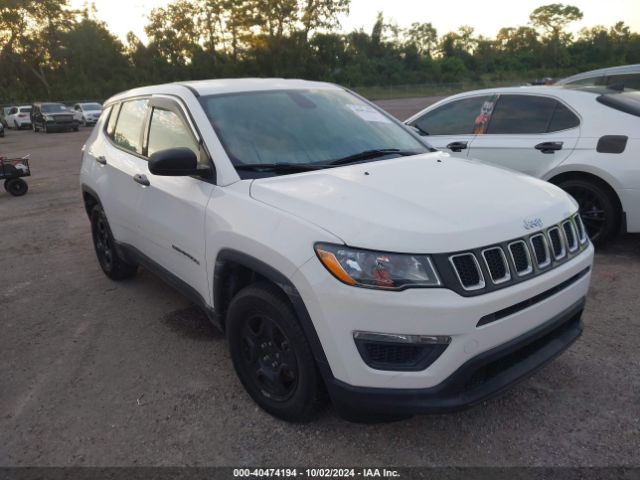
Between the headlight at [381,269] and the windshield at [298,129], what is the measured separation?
1000 millimetres

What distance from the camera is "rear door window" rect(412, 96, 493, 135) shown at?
18.9ft

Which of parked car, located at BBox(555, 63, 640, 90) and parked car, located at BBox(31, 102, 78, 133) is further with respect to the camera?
parked car, located at BBox(31, 102, 78, 133)

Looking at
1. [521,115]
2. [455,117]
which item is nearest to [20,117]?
[455,117]

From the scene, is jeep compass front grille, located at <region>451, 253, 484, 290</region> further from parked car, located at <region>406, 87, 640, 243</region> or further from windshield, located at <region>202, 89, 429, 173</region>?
parked car, located at <region>406, 87, 640, 243</region>

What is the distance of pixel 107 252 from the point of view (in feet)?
16.2

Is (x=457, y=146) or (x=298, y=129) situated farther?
(x=457, y=146)

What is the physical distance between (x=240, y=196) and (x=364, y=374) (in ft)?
3.72

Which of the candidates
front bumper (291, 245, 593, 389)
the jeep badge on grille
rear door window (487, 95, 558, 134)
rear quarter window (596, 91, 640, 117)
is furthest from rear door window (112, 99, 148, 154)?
rear quarter window (596, 91, 640, 117)

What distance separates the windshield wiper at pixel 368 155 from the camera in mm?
3096

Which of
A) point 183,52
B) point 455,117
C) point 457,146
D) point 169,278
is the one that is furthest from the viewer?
point 183,52

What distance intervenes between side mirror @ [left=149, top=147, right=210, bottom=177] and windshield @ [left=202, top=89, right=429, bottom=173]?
22 cm

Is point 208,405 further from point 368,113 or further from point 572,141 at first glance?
point 572,141

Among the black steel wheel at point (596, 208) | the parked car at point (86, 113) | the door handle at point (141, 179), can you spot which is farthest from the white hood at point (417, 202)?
the parked car at point (86, 113)

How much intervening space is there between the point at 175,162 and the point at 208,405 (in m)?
1.38
